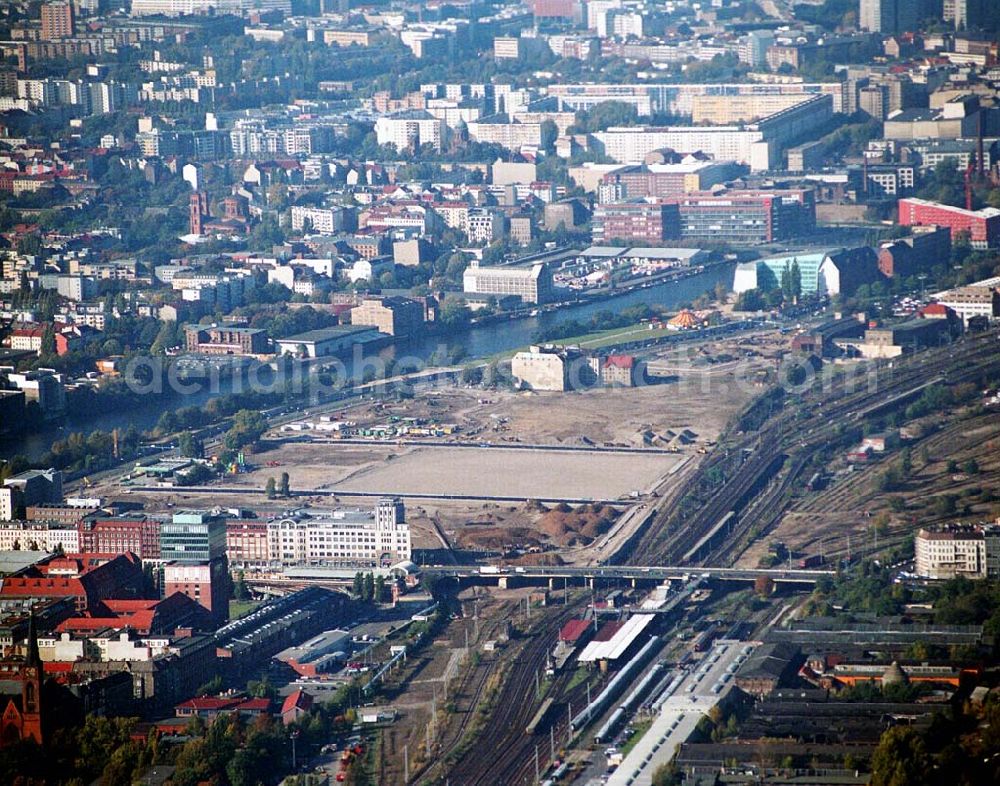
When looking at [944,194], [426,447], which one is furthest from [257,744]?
[944,194]

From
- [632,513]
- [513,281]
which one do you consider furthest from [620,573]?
[513,281]

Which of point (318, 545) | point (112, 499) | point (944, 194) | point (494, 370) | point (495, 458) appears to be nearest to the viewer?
point (318, 545)

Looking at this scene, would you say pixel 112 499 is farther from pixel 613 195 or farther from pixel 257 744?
pixel 613 195

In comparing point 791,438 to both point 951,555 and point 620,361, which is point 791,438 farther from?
point 951,555

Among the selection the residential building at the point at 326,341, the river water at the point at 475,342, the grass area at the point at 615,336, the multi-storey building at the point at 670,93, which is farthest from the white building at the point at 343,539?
the multi-storey building at the point at 670,93

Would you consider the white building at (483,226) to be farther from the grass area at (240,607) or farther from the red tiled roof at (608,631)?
the red tiled roof at (608,631)

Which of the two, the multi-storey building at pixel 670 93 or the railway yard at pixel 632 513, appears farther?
the multi-storey building at pixel 670 93
